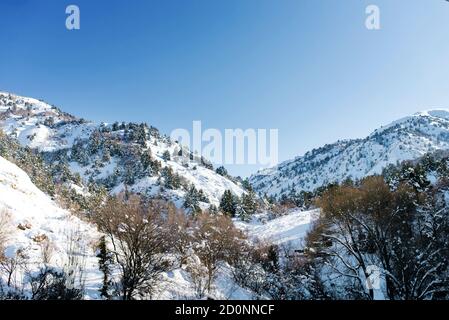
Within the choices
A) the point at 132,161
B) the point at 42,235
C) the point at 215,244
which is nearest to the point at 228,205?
the point at 215,244

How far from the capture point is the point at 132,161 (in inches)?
5256

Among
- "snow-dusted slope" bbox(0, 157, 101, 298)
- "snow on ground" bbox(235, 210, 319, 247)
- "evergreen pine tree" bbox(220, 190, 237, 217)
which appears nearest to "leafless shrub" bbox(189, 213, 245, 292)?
"snow on ground" bbox(235, 210, 319, 247)

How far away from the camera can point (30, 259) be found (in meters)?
15.6

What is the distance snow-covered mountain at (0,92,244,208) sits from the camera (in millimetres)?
107438

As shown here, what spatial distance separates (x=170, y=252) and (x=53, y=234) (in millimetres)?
7772

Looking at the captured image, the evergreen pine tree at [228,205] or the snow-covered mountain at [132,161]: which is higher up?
the snow-covered mountain at [132,161]

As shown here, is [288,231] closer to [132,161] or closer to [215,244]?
[215,244]

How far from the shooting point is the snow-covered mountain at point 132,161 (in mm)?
107438

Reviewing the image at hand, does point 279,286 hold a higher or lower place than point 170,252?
lower

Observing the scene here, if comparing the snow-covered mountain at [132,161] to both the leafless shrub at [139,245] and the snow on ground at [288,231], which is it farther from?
the leafless shrub at [139,245]

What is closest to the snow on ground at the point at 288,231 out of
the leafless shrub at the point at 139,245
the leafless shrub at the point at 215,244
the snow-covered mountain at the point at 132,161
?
the leafless shrub at the point at 215,244

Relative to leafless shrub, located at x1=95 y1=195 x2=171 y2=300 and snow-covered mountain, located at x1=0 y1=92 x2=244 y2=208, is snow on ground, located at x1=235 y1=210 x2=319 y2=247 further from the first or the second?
snow-covered mountain, located at x1=0 y1=92 x2=244 y2=208
